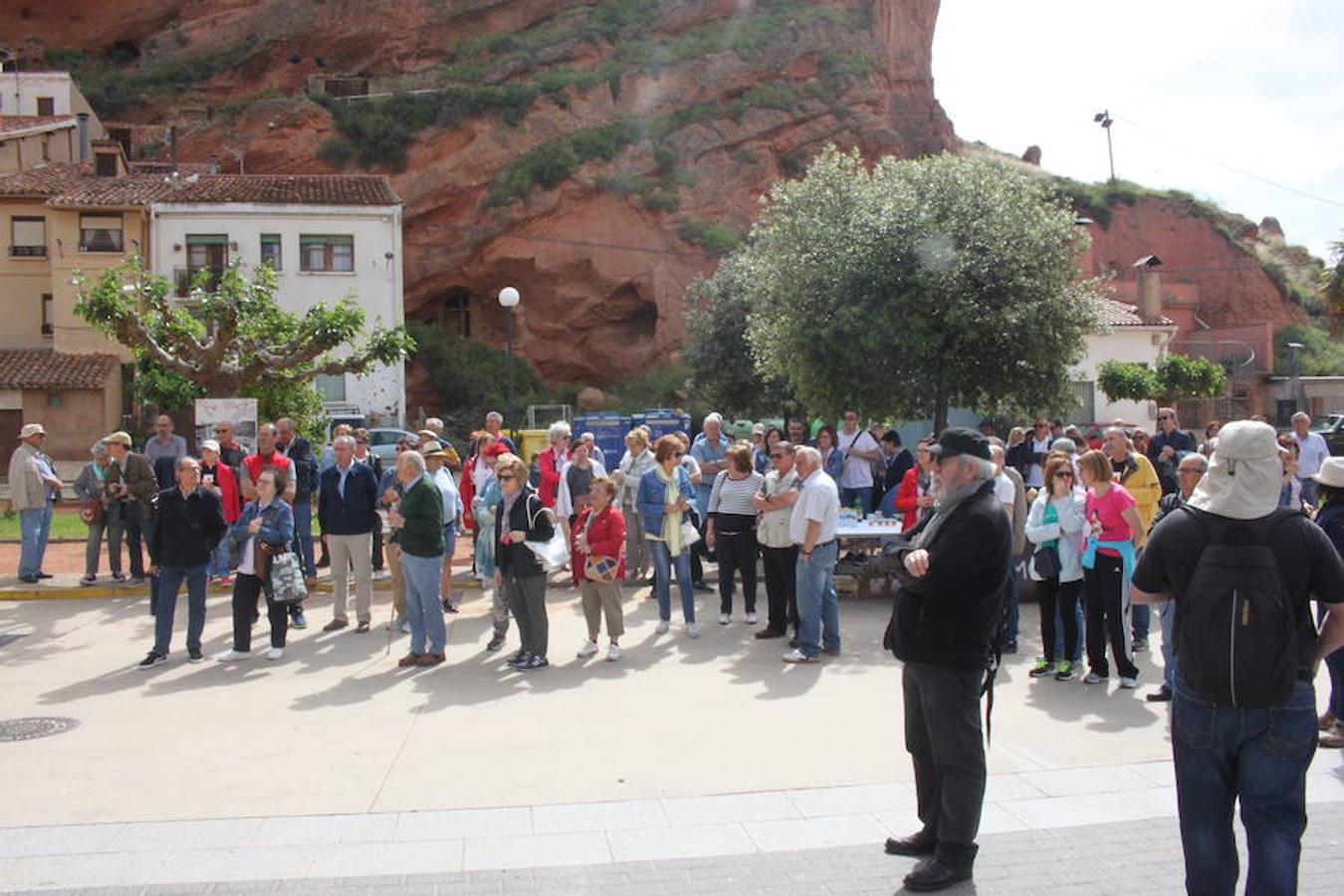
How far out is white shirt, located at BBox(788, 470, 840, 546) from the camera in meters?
8.63

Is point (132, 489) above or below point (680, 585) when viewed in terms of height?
above

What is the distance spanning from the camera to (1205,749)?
3752 millimetres

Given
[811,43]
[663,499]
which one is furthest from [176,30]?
[663,499]

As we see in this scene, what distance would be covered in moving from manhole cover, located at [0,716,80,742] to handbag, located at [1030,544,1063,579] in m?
6.95

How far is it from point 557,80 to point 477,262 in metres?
8.56

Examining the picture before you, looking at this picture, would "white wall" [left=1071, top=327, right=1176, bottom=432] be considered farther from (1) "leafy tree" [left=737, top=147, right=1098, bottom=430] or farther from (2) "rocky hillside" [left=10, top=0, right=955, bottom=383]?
(1) "leafy tree" [left=737, top=147, right=1098, bottom=430]

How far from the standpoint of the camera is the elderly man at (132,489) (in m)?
12.1

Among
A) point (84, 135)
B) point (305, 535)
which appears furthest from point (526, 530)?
point (84, 135)

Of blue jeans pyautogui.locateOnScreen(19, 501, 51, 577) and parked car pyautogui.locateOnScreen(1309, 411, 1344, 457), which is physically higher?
parked car pyautogui.locateOnScreen(1309, 411, 1344, 457)

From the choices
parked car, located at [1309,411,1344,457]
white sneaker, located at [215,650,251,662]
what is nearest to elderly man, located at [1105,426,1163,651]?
white sneaker, located at [215,650,251,662]

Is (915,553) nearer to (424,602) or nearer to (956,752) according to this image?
(956,752)

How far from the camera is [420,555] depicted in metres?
8.78

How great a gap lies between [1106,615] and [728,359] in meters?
24.5

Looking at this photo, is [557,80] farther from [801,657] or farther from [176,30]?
[801,657]
